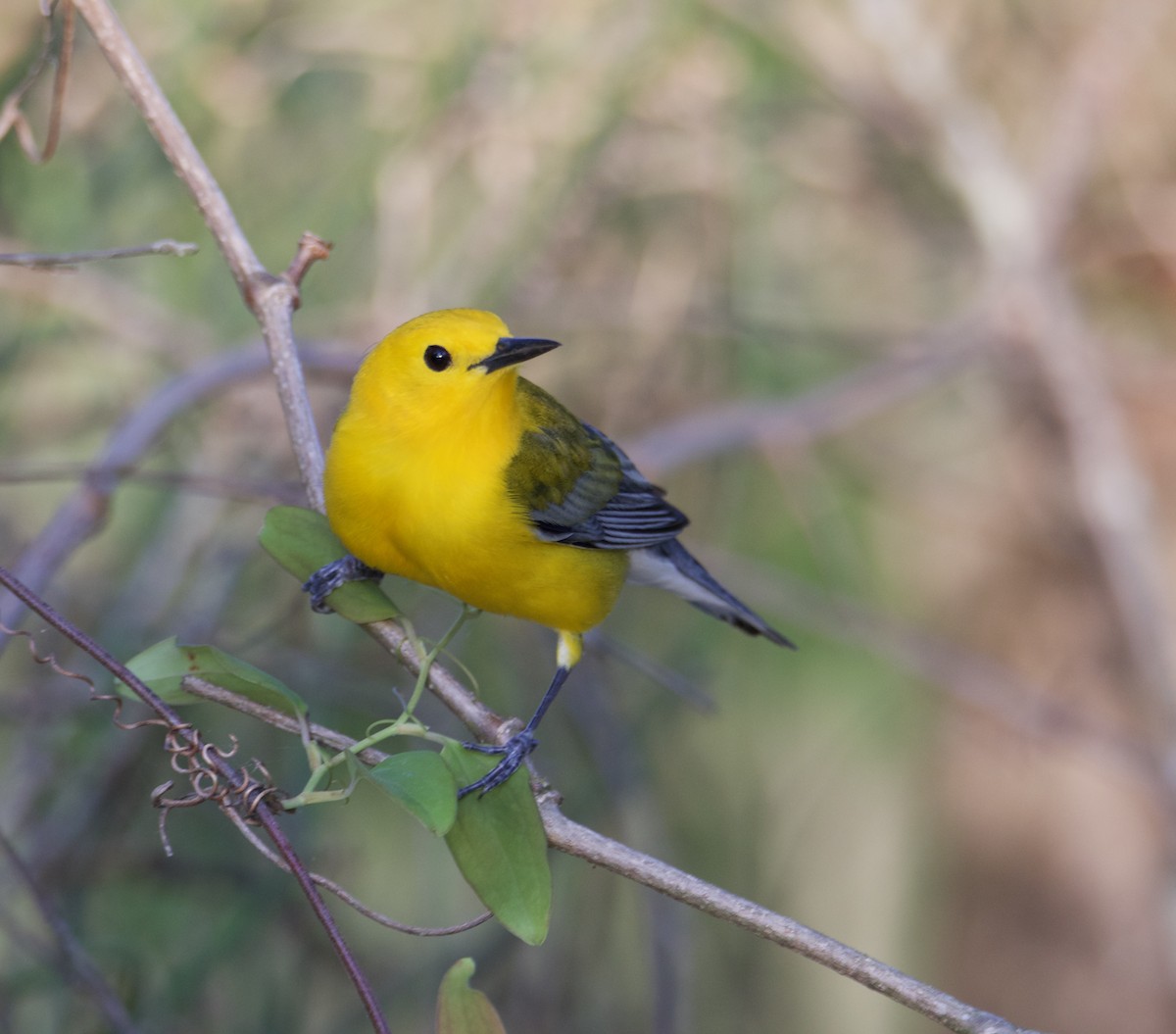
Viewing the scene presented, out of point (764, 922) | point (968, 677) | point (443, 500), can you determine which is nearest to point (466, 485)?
point (443, 500)

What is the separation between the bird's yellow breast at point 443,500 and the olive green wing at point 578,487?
0.19ft

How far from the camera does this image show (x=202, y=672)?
1834 millimetres

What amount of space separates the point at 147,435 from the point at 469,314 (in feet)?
2.27

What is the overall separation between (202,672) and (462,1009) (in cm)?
55

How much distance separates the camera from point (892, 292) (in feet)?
18.7

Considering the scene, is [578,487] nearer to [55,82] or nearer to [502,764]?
[502,764]

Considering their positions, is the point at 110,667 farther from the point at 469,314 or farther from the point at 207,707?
the point at 207,707

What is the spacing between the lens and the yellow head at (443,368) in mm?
2605

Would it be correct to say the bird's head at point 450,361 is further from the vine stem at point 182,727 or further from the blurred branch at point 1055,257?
the blurred branch at point 1055,257

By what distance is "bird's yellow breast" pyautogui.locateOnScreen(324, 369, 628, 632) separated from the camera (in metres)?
2.53

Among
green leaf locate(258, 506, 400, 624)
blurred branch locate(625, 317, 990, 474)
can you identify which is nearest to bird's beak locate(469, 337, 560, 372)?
green leaf locate(258, 506, 400, 624)

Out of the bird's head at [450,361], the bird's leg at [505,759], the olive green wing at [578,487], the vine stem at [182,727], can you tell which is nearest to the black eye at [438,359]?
the bird's head at [450,361]

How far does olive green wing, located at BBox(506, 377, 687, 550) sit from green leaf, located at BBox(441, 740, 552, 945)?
992mm

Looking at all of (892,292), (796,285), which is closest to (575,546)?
(796,285)
